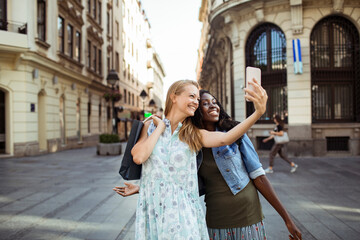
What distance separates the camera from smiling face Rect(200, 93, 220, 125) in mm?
2133

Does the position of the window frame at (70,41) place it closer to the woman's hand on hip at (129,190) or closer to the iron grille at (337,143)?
the iron grille at (337,143)

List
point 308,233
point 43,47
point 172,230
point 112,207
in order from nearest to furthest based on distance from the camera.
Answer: point 172,230 → point 308,233 → point 112,207 → point 43,47

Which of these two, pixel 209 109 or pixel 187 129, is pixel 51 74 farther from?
pixel 187 129

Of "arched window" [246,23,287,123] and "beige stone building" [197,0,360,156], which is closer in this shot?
"beige stone building" [197,0,360,156]

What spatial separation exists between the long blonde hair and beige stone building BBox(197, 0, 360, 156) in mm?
11977

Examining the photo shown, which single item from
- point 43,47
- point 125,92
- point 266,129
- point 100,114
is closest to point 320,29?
point 266,129

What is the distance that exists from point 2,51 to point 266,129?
11959 millimetres

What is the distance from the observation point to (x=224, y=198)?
2.10 m

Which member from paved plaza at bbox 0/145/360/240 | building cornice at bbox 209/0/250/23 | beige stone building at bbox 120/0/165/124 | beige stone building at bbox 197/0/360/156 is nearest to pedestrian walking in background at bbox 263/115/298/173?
paved plaza at bbox 0/145/360/240

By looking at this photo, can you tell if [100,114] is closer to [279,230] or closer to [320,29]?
[320,29]

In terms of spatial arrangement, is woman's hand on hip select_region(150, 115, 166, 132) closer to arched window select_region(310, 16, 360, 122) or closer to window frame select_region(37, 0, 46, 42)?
arched window select_region(310, 16, 360, 122)

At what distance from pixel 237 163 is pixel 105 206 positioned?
4.05 metres

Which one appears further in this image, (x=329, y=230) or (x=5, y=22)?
(x=5, y=22)

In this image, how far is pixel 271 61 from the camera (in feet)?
46.4
